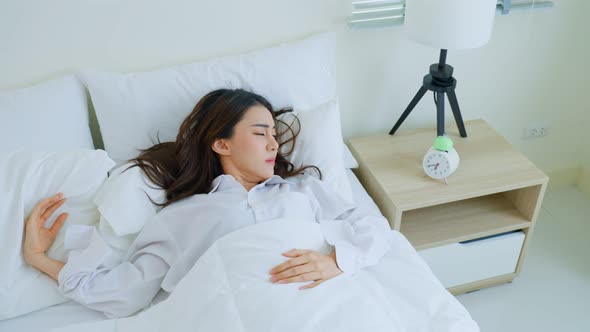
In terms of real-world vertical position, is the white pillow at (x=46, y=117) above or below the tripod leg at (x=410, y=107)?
above

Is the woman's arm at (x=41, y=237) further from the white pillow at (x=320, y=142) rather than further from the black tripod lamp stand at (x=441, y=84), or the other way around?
the black tripod lamp stand at (x=441, y=84)

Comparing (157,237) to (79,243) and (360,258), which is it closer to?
(79,243)

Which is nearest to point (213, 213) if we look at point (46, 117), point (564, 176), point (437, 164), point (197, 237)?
point (197, 237)

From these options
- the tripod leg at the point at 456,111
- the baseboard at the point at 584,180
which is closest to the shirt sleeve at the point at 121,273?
the tripod leg at the point at 456,111

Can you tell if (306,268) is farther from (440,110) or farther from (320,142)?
(440,110)

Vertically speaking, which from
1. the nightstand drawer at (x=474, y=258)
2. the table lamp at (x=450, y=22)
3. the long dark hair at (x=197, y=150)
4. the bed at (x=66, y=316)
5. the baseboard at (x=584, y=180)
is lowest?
the baseboard at (x=584, y=180)

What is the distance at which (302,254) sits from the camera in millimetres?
1286

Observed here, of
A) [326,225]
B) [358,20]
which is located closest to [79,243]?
[326,225]

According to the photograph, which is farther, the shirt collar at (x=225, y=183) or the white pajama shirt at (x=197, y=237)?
the shirt collar at (x=225, y=183)

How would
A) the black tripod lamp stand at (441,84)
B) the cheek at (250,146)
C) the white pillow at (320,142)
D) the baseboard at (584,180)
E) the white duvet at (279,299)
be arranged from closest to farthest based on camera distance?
the white duvet at (279,299) < the cheek at (250,146) < the white pillow at (320,142) < the black tripod lamp stand at (441,84) < the baseboard at (584,180)

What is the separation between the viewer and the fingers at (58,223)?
1392 mm

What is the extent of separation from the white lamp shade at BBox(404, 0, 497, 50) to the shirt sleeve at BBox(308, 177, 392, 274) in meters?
0.57

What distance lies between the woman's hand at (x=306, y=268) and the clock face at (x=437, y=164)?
1.85 ft

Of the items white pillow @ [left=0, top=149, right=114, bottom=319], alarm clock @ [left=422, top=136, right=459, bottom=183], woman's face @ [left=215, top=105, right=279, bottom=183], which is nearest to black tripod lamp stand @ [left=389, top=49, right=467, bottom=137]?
alarm clock @ [left=422, top=136, right=459, bottom=183]
